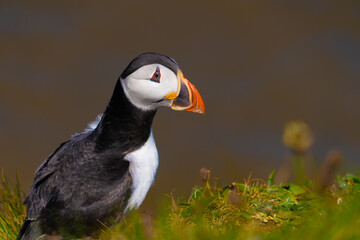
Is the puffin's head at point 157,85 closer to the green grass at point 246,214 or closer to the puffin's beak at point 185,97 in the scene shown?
the puffin's beak at point 185,97

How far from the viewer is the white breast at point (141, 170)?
13.1ft

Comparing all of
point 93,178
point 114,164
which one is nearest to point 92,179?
point 93,178

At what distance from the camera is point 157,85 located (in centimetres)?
386

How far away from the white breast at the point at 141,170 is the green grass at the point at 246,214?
7.7 inches

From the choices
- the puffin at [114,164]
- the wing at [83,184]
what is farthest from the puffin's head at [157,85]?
the wing at [83,184]

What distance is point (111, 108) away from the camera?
13.6 ft

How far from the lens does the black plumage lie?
12.7 feet

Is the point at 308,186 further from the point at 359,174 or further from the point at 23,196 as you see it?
the point at 23,196

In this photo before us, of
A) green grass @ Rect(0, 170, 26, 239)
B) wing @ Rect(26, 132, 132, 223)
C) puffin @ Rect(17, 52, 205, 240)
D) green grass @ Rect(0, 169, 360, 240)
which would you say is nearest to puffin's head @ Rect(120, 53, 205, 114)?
puffin @ Rect(17, 52, 205, 240)

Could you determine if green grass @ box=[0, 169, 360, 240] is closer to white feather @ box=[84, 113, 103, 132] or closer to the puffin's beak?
the puffin's beak

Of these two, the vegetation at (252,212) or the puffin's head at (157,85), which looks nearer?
the vegetation at (252,212)

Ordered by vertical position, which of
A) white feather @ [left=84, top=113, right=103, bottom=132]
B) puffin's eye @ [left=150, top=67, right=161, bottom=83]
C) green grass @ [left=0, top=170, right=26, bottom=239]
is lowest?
green grass @ [left=0, top=170, right=26, bottom=239]

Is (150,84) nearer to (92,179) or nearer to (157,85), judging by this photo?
(157,85)

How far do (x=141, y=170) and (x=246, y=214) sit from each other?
957mm
